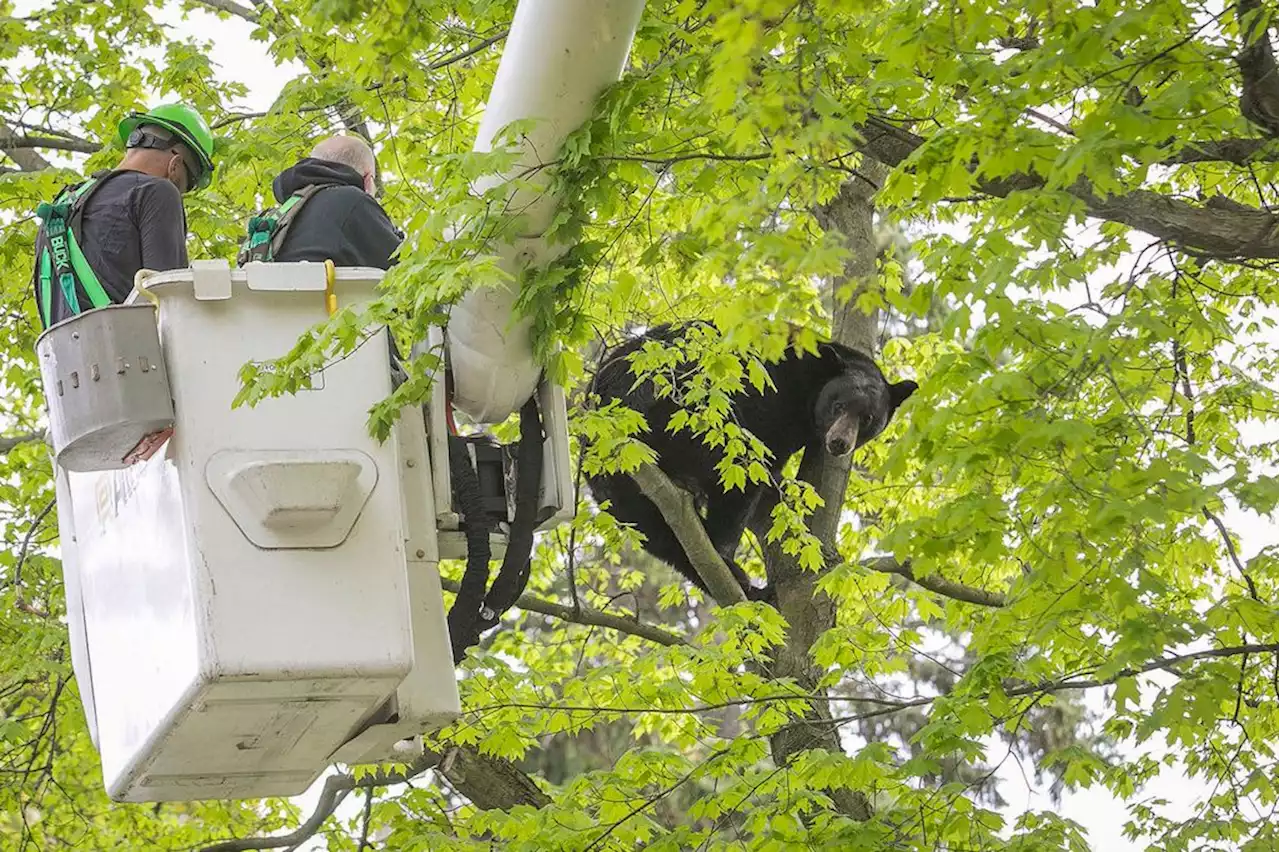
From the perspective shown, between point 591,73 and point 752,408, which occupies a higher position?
point 591,73

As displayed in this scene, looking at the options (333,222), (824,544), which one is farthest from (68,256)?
(824,544)

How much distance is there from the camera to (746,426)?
8.12m

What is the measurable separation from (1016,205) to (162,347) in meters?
1.98

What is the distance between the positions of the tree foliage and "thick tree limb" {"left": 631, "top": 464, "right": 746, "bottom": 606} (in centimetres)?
14

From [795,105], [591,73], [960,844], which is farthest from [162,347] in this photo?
[960,844]

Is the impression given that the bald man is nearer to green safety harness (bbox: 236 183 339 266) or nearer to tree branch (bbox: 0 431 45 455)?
green safety harness (bbox: 236 183 339 266)

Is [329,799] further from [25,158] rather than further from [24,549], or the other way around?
[25,158]

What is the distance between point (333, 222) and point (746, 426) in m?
3.96

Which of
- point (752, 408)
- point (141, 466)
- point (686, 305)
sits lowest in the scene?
point (752, 408)

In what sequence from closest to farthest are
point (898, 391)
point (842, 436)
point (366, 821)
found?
point (366, 821) → point (842, 436) → point (898, 391)

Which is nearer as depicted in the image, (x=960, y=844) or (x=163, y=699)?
(x=163, y=699)

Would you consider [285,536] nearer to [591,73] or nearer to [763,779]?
[591,73]

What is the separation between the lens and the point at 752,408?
812 cm

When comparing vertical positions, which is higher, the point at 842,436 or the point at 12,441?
the point at 842,436
